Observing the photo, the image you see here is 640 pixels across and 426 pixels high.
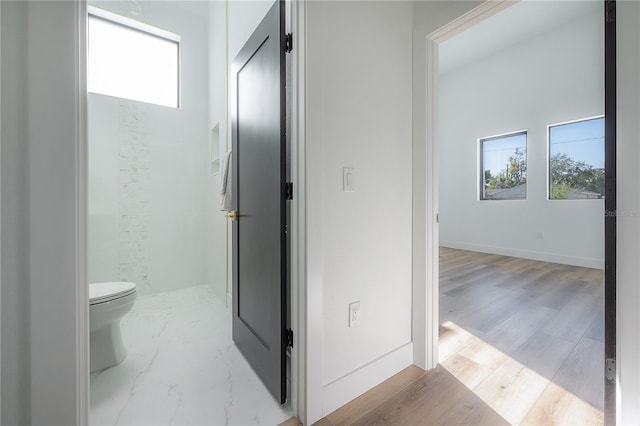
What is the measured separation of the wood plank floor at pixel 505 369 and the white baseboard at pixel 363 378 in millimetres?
31

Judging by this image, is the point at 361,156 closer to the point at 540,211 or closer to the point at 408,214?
the point at 408,214

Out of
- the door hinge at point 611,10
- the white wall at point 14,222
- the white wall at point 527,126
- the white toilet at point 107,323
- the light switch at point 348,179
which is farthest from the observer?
the white wall at point 527,126

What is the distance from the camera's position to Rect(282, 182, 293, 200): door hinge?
1.24m

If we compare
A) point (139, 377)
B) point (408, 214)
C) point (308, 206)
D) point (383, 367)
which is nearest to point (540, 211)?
point (408, 214)

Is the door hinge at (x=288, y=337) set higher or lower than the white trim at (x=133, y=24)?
lower

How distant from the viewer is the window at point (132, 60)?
2639 millimetres

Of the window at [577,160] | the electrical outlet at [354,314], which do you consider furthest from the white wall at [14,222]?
the window at [577,160]

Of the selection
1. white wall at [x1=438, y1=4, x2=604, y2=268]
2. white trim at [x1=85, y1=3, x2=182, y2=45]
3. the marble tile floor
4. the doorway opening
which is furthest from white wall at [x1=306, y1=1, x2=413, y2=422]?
white wall at [x1=438, y1=4, x2=604, y2=268]

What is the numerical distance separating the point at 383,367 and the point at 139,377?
1405 mm

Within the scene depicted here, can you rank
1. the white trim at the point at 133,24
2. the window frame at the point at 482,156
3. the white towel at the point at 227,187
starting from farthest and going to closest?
the window frame at the point at 482,156
the white trim at the point at 133,24
the white towel at the point at 227,187

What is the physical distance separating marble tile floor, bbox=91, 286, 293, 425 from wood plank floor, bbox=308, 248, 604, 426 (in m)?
0.44

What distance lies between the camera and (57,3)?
0.62 m

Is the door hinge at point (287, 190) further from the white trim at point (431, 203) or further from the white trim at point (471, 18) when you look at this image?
the white trim at point (471, 18)

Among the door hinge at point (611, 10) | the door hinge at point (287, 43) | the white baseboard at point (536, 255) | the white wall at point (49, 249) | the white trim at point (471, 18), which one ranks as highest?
the white trim at point (471, 18)
